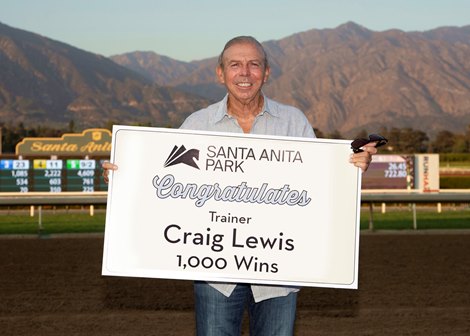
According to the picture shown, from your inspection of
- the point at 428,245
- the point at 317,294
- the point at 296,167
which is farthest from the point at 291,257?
the point at 428,245

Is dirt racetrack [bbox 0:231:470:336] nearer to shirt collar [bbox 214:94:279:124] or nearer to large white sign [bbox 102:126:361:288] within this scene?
large white sign [bbox 102:126:361:288]

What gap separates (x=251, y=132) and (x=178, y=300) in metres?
6.46

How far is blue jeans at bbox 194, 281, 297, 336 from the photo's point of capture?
4.58 meters

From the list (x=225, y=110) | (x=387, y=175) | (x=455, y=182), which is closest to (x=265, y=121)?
(x=225, y=110)

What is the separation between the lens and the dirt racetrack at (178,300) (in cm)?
922

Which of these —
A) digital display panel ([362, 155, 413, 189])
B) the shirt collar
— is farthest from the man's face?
digital display panel ([362, 155, 413, 189])

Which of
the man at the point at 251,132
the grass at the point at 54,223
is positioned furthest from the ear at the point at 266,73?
the grass at the point at 54,223

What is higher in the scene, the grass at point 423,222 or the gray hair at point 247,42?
the gray hair at point 247,42

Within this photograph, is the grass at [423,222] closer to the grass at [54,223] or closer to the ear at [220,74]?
the grass at [54,223]

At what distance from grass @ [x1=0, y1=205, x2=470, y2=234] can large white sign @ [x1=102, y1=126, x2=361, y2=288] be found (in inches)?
720

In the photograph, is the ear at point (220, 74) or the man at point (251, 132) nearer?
the man at point (251, 132)

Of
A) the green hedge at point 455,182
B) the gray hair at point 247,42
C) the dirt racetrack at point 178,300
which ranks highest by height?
the green hedge at point 455,182

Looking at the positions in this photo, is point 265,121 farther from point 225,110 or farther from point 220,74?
point 220,74

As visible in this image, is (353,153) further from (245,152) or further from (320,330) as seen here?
(320,330)
